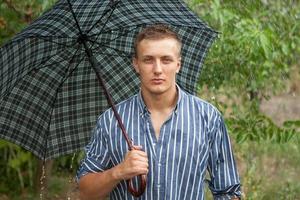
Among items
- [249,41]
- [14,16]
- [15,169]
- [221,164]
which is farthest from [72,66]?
[15,169]

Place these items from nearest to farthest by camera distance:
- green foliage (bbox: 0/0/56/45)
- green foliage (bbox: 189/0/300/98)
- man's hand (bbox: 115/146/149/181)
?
man's hand (bbox: 115/146/149/181) < green foliage (bbox: 189/0/300/98) < green foliage (bbox: 0/0/56/45)

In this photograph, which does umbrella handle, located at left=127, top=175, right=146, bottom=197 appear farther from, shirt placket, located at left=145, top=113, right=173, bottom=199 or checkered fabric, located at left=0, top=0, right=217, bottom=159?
checkered fabric, located at left=0, top=0, right=217, bottom=159

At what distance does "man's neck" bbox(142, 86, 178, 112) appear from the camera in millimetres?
2441

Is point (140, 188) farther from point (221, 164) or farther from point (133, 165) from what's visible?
point (221, 164)

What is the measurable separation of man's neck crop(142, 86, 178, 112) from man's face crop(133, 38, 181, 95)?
0.14 feet

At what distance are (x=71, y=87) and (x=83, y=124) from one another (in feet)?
0.69

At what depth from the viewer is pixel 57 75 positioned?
3.11m

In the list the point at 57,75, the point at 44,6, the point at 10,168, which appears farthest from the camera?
the point at 10,168

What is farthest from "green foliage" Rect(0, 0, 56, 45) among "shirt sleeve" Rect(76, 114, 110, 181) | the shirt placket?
the shirt placket

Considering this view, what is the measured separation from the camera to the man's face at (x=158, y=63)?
237 cm

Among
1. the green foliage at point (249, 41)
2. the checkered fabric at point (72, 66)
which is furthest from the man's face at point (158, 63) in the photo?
the green foliage at point (249, 41)

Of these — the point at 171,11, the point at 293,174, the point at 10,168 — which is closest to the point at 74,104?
the point at 171,11

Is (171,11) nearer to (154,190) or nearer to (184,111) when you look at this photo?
(184,111)

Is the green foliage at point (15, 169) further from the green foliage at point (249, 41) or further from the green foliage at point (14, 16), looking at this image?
the green foliage at point (249, 41)
